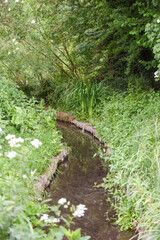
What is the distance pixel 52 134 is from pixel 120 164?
1931 mm

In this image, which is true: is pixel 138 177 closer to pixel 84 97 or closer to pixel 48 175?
pixel 48 175

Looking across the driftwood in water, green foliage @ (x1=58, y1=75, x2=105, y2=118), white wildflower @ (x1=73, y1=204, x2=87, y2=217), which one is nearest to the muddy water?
the driftwood in water

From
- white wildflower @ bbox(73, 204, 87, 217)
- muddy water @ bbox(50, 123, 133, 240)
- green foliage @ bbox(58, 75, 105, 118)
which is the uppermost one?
green foliage @ bbox(58, 75, 105, 118)

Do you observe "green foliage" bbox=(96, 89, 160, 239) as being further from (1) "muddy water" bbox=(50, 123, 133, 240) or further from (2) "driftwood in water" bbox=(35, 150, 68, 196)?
(2) "driftwood in water" bbox=(35, 150, 68, 196)

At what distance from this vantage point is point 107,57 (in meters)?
8.77

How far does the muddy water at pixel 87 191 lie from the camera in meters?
3.06

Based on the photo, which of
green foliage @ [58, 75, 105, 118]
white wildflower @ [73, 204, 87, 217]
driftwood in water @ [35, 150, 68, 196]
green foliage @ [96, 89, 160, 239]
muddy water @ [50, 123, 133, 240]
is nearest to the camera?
white wildflower @ [73, 204, 87, 217]

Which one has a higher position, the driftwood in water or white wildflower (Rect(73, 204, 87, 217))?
the driftwood in water

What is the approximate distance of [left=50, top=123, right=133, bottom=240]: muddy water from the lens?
306cm

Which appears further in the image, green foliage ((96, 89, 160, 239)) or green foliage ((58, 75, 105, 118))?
green foliage ((58, 75, 105, 118))

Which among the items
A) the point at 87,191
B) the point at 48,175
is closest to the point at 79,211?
the point at 87,191

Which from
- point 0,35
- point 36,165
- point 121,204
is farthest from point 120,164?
point 0,35

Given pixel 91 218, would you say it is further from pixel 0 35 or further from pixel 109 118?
pixel 0 35

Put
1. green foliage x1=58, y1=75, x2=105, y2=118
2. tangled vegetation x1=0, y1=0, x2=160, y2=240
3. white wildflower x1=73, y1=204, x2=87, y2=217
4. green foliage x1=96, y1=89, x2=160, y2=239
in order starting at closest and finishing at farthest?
white wildflower x1=73, y1=204, x2=87, y2=217
green foliage x1=96, y1=89, x2=160, y2=239
tangled vegetation x1=0, y1=0, x2=160, y2=240
green foliage x1=58, y1=75, x2=105, y2=118
